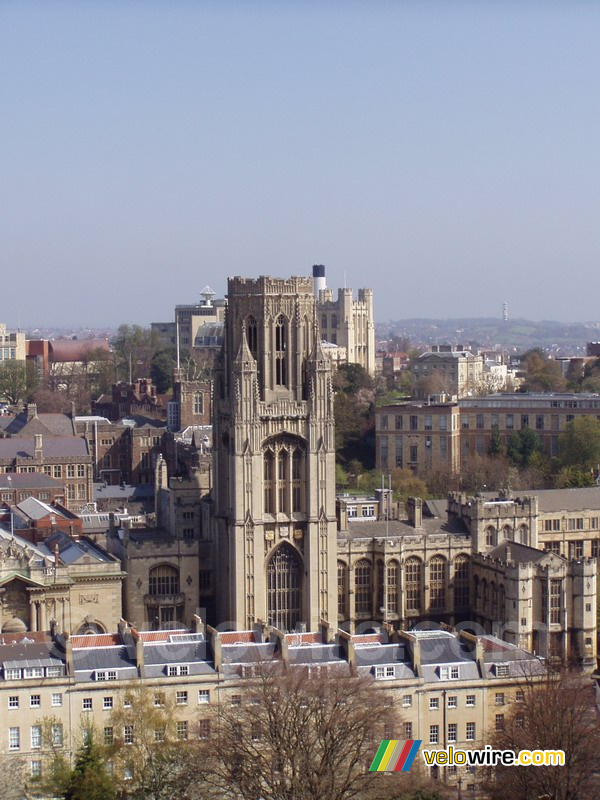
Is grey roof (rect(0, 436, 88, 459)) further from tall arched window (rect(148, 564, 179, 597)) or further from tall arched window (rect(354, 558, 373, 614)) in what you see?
tall arched window (rect(148, 564, 179, 597))

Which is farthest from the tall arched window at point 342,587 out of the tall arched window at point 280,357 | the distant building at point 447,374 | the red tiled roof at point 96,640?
the distant building at point 447,374

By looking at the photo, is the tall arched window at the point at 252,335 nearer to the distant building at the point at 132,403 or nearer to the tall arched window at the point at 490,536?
the tall arched window at the point at 490,536

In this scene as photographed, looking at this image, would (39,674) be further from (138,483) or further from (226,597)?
(138,483)

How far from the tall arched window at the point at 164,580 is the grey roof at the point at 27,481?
1346 inches

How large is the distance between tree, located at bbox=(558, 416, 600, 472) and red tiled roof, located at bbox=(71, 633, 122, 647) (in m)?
67.1

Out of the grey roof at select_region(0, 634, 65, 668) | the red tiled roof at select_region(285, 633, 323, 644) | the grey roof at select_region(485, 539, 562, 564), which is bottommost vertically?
the red tiled roof at select_region(285, 633, 323, 644)

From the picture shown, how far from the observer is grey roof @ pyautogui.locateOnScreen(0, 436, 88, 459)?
12475 cm

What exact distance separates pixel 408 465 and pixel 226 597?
5874 centimetres

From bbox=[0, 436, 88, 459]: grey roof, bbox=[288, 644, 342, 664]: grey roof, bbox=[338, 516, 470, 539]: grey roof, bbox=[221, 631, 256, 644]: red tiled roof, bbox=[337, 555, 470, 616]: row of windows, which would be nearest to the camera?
bbox=[288, 644, 342, 664]: grey roof

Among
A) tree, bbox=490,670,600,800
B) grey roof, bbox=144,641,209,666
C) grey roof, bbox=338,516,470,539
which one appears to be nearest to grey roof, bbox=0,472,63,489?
grey roof, bbox=338,516,470,539

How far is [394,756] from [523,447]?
266 feet

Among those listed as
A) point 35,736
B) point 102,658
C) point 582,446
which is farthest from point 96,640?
point 582,446

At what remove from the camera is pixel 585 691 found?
62094 mm

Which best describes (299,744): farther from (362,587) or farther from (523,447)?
(523,447)
